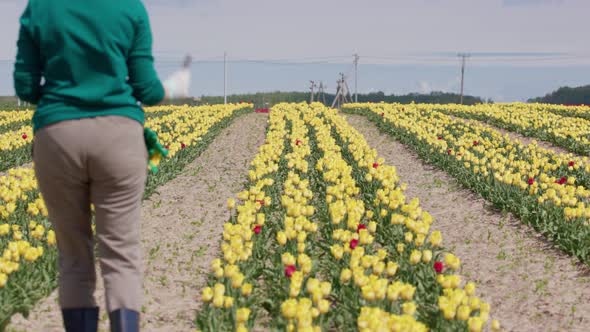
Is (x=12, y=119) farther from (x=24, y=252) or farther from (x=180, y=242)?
(x=24, y=252)

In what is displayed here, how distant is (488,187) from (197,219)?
4.63 m

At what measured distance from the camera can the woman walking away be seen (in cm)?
332

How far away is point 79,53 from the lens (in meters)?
3.33

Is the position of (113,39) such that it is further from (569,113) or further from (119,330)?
(569,113)

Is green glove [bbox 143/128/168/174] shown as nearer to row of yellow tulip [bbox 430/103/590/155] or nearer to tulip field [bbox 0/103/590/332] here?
tulip field [bbox 0/103/590/332]

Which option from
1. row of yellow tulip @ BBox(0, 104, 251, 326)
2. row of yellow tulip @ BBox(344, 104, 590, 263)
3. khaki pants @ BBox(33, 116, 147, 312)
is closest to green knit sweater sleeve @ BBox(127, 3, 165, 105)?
khaki pants @ BBox(33, 116, 147, 312)

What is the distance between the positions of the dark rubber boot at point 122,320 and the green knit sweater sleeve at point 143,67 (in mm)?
1154

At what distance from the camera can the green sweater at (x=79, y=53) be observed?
3320mm

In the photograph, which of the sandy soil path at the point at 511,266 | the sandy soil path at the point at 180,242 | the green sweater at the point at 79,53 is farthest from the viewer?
the sandy soil path at the point at 511,266

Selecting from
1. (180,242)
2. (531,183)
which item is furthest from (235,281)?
Result: (531,183)

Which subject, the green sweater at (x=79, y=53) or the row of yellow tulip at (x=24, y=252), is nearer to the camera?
the green sweater at (x=79, y=53)

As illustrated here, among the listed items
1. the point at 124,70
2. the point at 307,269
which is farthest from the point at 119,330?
the point at 307,269

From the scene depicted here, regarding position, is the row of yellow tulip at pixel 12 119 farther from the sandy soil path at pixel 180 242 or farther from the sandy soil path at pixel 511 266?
the sandy soil path at pixel 511 266

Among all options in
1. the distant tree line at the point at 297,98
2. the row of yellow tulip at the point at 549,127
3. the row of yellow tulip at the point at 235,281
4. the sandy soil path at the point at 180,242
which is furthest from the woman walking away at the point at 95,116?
the distant tree line at the point at 297,98
